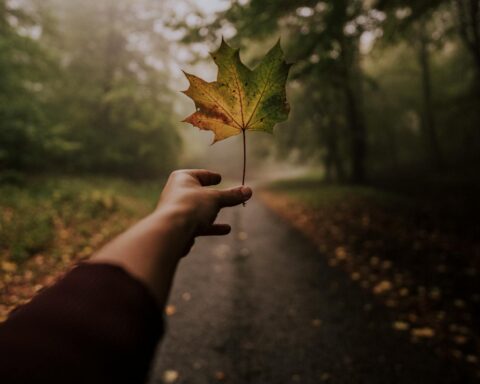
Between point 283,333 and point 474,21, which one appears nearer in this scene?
point 283,333

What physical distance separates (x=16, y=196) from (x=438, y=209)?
11224 millimetres

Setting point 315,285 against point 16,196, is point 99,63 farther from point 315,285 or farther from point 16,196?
point 315,285

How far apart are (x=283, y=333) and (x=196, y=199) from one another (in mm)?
3893

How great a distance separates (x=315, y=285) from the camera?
5.48 metres

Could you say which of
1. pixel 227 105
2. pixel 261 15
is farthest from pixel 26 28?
pixel 227 105

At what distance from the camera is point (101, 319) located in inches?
22.2

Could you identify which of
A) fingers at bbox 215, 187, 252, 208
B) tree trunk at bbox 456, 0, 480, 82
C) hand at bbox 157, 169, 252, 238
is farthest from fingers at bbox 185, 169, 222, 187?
tree trunk at bbox 456, 0, 480, 82

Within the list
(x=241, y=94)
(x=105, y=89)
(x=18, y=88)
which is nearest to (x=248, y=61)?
(x=241, y=94)

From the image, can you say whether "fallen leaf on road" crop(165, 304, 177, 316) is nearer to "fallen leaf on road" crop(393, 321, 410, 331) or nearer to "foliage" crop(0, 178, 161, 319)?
"foliage" crop(0, 178, 161, 319)

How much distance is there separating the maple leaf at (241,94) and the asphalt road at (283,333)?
337 cm

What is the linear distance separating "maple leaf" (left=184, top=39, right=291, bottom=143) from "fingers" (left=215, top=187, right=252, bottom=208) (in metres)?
0.21

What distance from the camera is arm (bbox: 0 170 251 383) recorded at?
19.8 inches

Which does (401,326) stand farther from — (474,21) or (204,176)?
(474,21)

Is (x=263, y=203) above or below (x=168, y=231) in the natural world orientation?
below
